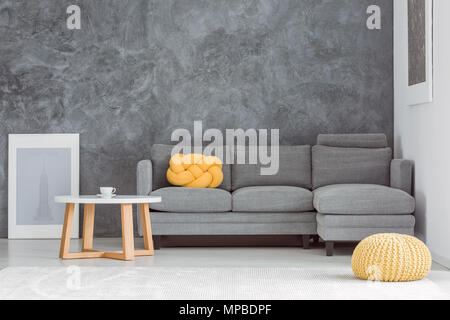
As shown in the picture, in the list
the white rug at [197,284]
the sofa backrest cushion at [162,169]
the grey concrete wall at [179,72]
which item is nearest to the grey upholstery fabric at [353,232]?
the white rug at [197,284]

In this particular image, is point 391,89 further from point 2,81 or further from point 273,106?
point 2,81

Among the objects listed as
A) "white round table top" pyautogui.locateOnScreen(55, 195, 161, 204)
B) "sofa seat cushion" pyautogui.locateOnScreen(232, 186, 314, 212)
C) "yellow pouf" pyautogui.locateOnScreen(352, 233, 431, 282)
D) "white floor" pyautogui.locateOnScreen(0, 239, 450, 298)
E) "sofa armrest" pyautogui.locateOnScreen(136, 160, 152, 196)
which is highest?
"sofa armrest" pyautogui.locateOnScreen(136, 160, 152, 196)

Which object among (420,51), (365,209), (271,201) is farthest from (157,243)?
(420,51)

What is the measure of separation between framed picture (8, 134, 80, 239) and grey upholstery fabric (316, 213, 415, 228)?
2465mm

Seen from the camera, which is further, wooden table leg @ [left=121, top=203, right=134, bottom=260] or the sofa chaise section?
the sofa chaise section

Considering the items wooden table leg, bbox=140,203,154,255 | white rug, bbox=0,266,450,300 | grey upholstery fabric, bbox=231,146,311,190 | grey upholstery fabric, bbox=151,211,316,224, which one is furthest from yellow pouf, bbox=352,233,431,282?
grey upholstery fabric, bbox=231,146,311,190

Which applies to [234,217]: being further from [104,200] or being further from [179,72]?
[179,72]

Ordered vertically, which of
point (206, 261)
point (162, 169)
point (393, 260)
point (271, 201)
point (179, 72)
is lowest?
point (206, 261)

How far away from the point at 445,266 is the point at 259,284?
1.52m

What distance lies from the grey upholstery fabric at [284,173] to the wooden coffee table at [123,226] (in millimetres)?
1071

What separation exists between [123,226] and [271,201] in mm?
1212

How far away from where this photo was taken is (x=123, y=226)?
507 cm

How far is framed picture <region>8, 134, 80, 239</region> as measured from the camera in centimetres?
646

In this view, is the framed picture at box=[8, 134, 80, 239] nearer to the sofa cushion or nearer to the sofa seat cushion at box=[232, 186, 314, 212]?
the sofa seat cushion at box=[232, 186, 314, 212]
